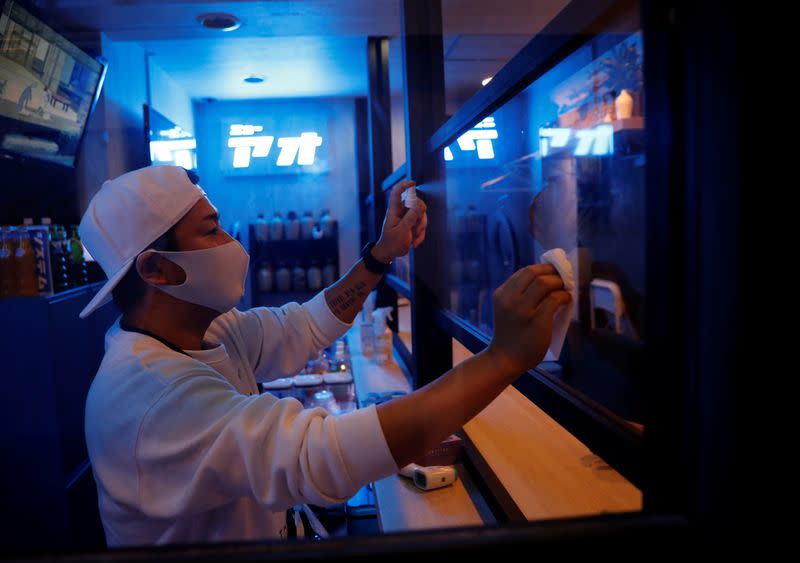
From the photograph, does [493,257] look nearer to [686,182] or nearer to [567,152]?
[567,152]

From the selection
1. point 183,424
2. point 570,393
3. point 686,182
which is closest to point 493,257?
point 570,393

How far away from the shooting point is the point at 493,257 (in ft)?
4.88

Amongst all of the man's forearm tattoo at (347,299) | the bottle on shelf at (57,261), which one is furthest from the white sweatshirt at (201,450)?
the bottle on shelf at (57,261)

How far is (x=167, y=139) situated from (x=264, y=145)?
2.22 ft

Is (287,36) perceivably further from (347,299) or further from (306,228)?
(347,299)

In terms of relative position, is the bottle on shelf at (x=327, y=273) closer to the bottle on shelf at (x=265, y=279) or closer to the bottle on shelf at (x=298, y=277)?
the bottle on shelf at (x=298, y=277)

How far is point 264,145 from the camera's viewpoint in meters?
2.53

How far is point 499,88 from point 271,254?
122 inches

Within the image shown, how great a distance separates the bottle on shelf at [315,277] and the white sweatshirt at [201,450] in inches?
78.6

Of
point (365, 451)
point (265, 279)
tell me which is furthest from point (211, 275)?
point (265, 279)

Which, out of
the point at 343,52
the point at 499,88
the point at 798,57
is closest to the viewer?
the point at 798,57

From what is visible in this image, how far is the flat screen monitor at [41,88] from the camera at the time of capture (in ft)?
7.38

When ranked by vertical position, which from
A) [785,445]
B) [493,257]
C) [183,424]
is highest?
[493,257]

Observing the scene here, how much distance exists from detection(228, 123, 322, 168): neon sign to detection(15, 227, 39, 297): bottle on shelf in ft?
2.99
